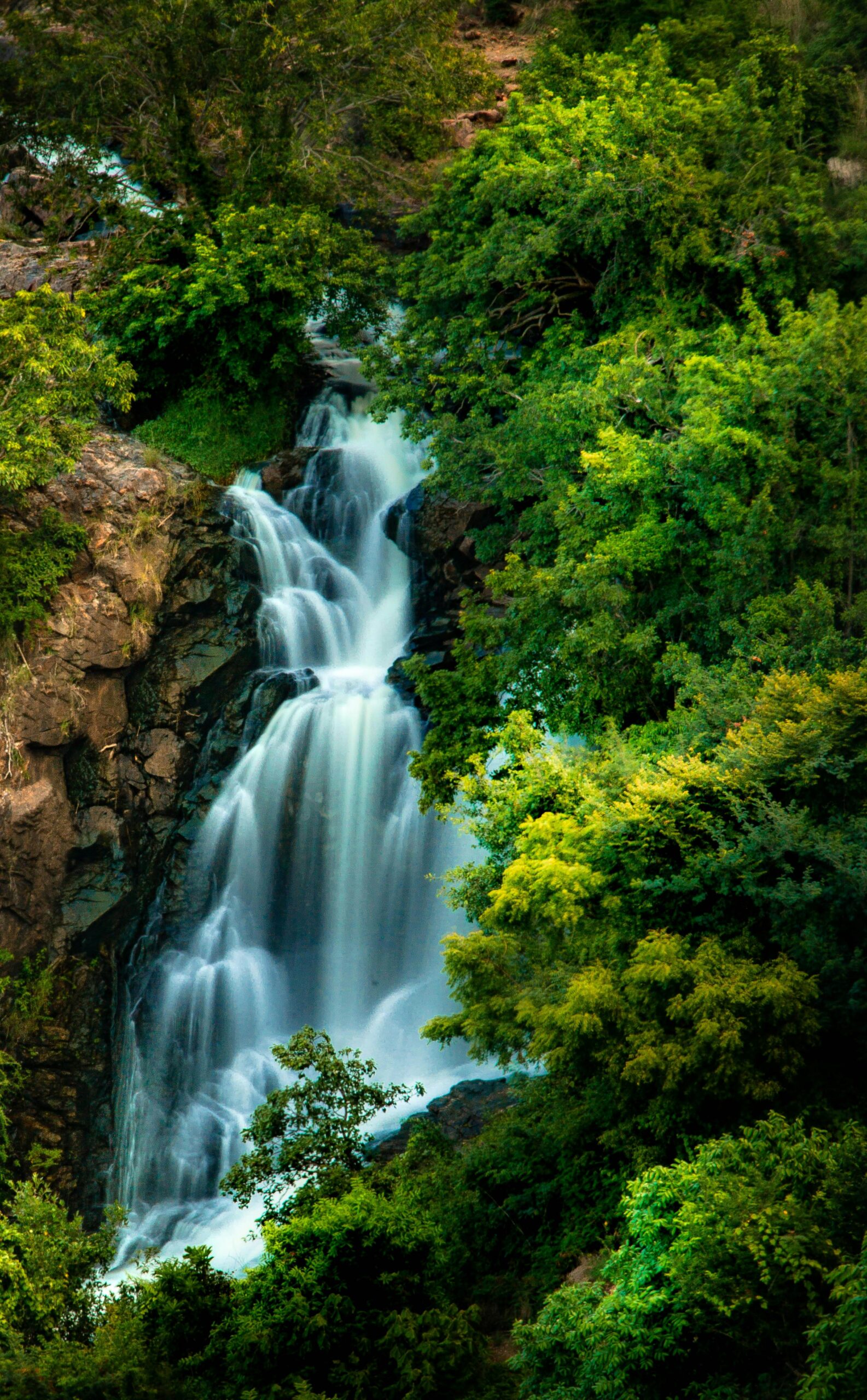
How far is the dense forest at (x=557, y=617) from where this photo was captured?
33.6 feet

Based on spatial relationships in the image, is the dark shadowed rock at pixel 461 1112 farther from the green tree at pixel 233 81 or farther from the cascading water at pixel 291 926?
the green tree at pixel 233 81

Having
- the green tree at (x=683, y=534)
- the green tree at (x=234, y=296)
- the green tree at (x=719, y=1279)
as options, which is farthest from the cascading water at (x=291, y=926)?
the green tree at (x=719, y=1279)

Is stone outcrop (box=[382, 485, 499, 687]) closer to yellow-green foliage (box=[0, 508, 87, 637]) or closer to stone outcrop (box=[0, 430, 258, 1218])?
stone outcrop (box=[0, 430, 258, 1218])

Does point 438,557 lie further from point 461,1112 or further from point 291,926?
point 461,1112

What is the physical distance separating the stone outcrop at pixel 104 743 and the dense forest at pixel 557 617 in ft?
2.48

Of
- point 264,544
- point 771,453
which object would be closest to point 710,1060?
point 771,453

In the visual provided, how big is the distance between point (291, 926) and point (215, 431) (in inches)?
445

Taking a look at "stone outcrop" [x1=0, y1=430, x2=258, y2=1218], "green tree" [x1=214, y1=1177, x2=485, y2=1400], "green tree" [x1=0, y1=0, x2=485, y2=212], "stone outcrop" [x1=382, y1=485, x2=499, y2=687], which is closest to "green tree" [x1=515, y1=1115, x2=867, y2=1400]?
"green tree" [x1=214, y1=1177, x2=485, y2=1400]

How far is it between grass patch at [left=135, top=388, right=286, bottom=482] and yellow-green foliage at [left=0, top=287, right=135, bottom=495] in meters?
4.91

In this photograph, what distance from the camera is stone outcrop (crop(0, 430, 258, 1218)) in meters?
19.6

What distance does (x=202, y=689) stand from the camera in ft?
72.9

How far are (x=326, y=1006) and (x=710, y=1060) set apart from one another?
1127 cm

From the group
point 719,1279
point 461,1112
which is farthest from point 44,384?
point 719,1279

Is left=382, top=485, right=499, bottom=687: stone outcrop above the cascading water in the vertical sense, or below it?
above
